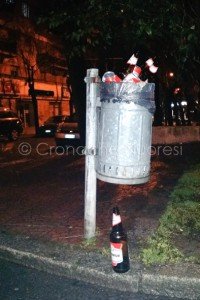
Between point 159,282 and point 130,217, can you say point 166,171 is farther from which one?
point 159,282

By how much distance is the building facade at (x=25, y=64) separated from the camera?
36.2 metres

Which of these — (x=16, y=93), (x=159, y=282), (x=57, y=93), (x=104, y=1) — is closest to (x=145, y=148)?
(x=159, y=282)

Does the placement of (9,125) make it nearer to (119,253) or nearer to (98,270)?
(98,270)

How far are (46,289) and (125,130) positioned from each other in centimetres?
197

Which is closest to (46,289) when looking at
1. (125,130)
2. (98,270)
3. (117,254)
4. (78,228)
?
(98,270)

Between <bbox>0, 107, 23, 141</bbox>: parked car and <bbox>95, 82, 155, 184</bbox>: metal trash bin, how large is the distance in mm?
20006

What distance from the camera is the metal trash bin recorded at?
4504 millimetres

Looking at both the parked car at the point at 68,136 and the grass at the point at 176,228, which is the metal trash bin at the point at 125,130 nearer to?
the grass at the point at 176,228

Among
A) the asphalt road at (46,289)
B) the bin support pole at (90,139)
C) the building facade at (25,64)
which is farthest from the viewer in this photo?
the building facade at (25,64)

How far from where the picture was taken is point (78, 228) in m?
5.62

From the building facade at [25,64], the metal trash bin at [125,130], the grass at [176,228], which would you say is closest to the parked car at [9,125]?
the building facade at [25,64]

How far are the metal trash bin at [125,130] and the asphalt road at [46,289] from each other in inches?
50.7

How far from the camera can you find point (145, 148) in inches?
185

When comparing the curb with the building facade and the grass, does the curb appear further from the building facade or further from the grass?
the building facade
